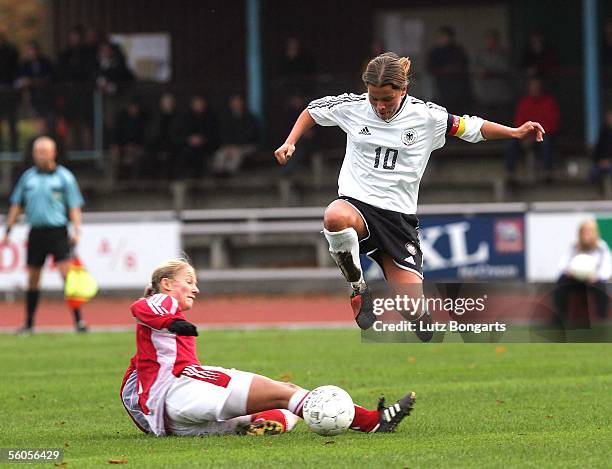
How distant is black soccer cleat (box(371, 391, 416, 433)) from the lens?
26.9 ft

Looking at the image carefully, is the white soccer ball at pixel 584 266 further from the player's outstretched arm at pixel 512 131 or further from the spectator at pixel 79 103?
the spectator at pixel 79 103

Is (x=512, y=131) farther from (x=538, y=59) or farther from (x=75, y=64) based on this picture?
(x=75, y=64)

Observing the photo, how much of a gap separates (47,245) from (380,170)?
8782mm

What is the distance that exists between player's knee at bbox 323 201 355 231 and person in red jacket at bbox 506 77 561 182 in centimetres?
1409

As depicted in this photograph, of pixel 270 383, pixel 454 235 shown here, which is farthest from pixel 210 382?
pixel 454 235

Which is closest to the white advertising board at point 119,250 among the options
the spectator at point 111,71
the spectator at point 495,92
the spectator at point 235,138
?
the spectator at point 235,138

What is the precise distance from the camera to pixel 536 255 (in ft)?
66.1

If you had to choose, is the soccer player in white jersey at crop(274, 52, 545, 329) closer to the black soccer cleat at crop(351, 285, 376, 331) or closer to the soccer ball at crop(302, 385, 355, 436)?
the black soccer cleat at crop(351, 285, 376, 331)

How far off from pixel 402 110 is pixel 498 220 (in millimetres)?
11343

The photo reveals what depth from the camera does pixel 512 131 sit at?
29.6 ft

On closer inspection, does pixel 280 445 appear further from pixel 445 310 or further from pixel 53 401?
pixel 53 401

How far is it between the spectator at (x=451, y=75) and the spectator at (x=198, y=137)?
3.98m

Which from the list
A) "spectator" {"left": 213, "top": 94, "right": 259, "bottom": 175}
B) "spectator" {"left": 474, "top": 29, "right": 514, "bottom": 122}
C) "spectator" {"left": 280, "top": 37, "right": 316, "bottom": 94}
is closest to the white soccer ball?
"spectator" {"left": 474, "top": 29, "right": 514, "bottom": 122}

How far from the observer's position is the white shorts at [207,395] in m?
8.07
